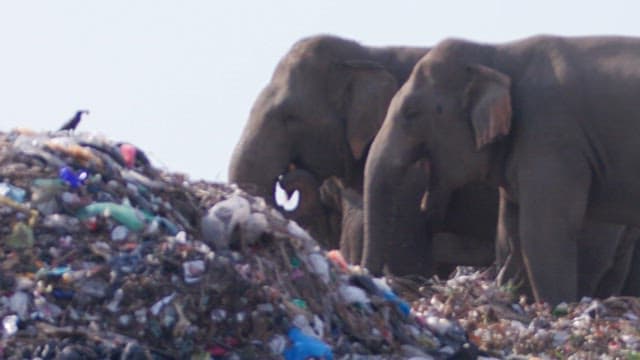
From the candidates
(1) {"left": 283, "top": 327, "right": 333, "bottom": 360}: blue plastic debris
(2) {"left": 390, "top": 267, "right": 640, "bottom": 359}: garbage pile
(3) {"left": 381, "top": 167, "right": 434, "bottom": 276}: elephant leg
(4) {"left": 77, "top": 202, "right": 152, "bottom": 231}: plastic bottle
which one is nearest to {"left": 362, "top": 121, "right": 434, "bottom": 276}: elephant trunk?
(3) {"left": 381, "top": 167, "right": 434, "bottom": 276}: elephant leg

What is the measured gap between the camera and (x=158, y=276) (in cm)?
998

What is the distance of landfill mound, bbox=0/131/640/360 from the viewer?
32.0 feet

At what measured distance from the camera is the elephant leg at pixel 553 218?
16.1 metres

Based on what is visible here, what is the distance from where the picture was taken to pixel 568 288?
631 inches

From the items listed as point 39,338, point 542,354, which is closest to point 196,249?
point 39,338

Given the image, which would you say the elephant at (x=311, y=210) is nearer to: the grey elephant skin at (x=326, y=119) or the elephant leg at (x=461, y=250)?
the grey elephant skin at (x=326, y=119)

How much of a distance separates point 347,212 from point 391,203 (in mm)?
1550

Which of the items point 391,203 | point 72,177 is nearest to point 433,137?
point 391,203

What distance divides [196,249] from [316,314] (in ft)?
2.13

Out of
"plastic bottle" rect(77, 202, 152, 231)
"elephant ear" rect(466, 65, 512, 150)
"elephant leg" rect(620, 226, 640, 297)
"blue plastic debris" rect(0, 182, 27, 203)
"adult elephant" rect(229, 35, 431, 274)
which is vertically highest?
"blue plastic debris" rect(0, 182, 27, 203)

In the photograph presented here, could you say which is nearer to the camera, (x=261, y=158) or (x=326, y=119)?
(x=261, y=158)

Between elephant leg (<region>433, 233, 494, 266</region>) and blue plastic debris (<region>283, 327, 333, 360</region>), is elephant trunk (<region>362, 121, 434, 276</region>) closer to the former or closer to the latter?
elephant leg (<region>433, 233, 494, 266</region>)

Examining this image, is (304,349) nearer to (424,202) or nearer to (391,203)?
(391,203)

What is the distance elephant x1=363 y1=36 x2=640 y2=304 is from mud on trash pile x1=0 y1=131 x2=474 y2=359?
5125 millimetres
